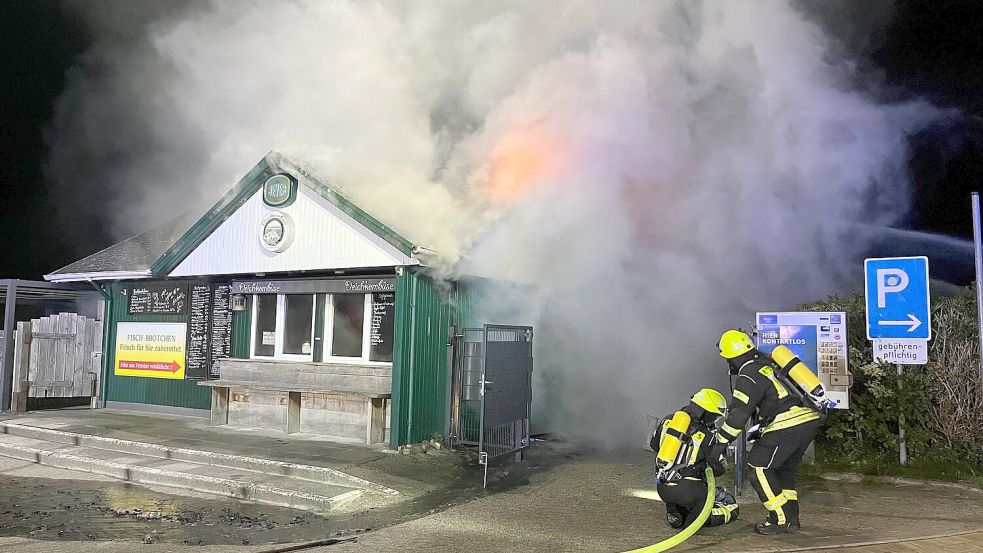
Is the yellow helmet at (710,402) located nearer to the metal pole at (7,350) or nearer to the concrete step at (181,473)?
the concrete step at (181,473)

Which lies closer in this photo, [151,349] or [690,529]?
[690,529]

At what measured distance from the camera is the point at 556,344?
13344mm

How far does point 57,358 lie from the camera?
47.0 ft

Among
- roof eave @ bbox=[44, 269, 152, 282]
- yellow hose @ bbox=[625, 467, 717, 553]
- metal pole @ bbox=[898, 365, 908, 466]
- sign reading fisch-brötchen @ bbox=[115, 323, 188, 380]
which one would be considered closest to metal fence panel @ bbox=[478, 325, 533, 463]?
yellow hose @ bbox=[625, 467, 717, 553]

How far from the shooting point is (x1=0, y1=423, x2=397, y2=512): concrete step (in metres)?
7.88

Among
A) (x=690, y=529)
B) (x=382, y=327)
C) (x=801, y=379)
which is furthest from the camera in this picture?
(x=382, y=327)

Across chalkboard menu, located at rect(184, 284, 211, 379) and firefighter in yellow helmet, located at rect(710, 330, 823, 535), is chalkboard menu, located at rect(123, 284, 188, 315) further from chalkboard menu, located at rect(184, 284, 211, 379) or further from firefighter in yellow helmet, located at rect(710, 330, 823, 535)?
firefighter in yellow helmet, located at rect(710, 330, 823, 535)

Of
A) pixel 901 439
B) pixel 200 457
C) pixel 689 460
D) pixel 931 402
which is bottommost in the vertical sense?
pixel 200 457

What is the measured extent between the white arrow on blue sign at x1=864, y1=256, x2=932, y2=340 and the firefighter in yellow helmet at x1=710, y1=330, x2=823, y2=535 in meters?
2.96

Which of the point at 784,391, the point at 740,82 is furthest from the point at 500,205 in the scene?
the point at 784,391

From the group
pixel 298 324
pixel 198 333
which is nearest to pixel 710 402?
pixel 298 324

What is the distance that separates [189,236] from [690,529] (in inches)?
419

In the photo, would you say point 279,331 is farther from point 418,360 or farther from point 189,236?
point 418,360

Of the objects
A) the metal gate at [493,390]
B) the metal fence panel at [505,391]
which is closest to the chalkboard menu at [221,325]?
the metal gate at [493,390]
